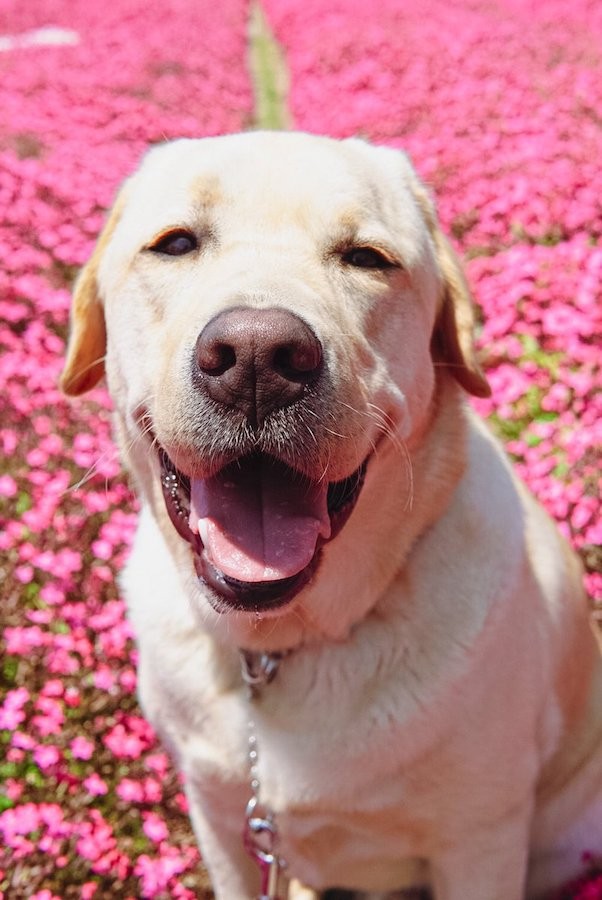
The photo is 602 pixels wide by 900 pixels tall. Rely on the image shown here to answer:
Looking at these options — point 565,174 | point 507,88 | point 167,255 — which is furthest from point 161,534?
point 507,88

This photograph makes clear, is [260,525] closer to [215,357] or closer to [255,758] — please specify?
[215,357]

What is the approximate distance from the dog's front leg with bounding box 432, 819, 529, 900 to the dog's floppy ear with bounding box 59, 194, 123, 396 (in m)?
1.76

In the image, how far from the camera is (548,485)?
14.4ft

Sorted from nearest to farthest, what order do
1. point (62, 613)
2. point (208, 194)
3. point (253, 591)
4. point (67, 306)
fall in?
point (253, 591), point (208, 194), point (62, 613), point (67, 306)

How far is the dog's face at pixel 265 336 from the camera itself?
2027mm

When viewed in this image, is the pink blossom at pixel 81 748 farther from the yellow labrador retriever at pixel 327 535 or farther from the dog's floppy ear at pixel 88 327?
the dog's floppy ear at pixel 88 327

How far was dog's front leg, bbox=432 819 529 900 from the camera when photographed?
8.76ft

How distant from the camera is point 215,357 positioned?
195 cm

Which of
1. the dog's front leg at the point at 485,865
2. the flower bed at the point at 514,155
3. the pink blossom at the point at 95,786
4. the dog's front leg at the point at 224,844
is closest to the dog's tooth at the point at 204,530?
the dog's front leg at the point at 224,844

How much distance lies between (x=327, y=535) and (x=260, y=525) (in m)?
0.16

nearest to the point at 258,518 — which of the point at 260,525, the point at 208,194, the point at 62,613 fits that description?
the point at 260,525

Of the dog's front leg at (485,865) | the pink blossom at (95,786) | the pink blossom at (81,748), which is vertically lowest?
the pink blossom at (95,786)

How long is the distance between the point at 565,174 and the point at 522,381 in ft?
A: 7.40

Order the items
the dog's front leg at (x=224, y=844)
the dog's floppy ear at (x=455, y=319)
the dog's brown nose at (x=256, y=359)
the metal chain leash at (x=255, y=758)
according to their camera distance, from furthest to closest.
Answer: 1. the dog's front leg at (x=224, y=844)
2. the dog's floppy ear at (x=455, y=319)
3. the metal chain leash at (x=255, y=758)
4. the dog's brown nose at (x=256, y=359)
